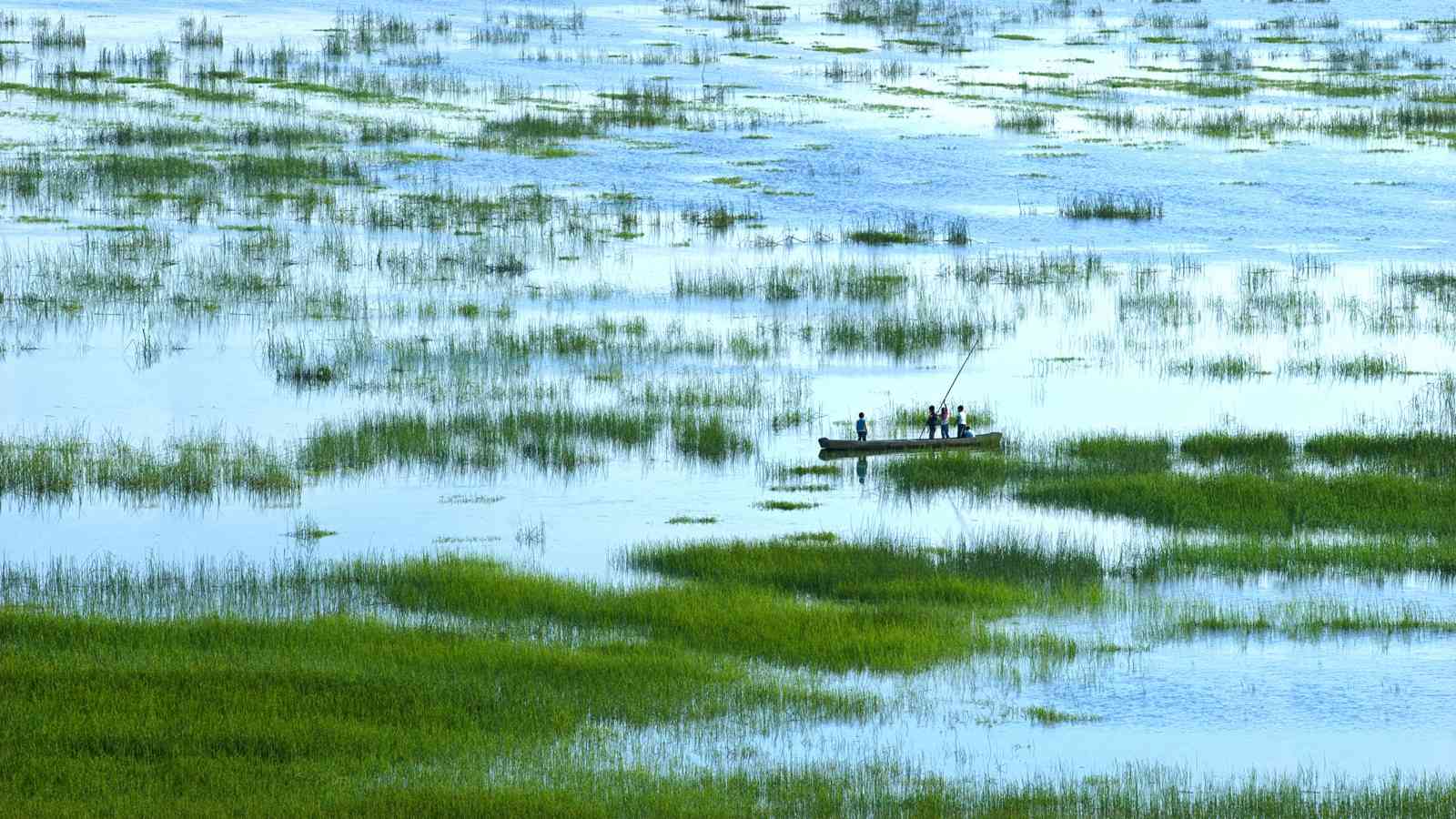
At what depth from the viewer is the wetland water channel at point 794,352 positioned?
18641 millimetres

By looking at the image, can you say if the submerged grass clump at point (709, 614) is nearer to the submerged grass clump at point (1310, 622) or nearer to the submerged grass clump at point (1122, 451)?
the submerged grass clump at point (1310, 622)

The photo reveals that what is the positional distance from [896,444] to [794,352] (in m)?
7.89

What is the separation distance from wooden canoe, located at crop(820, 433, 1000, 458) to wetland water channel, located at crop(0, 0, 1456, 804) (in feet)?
1.67

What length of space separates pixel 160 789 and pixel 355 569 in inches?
279

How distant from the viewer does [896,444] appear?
27.0 metres

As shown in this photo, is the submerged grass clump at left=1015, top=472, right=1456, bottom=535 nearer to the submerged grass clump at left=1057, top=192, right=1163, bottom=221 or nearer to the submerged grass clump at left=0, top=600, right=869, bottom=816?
the submerged grass clump at left=0, top=600, right=869, bottom=816

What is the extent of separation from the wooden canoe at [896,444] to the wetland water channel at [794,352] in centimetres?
51

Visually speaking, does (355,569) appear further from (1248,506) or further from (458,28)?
(458,28)

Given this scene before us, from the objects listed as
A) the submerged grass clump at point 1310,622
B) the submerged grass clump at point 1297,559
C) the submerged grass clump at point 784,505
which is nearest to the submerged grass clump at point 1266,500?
the submerged grass clump at point 1297,559

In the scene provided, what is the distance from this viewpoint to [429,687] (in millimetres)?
16375

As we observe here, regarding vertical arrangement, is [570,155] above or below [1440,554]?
above

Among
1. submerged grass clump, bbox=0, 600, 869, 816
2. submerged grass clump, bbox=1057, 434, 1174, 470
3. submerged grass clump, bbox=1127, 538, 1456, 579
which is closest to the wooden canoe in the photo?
submerged grass clump, bbox=1057, 434, 1174, 470

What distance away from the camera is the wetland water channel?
18641 mm

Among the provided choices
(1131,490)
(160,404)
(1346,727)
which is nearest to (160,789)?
(1346,727)
